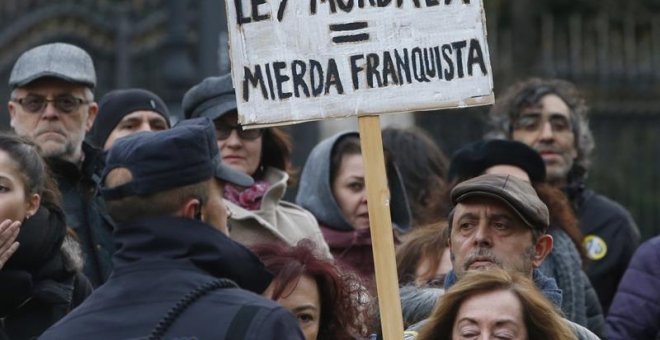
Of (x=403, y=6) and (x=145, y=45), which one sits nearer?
(x=403, y=6)

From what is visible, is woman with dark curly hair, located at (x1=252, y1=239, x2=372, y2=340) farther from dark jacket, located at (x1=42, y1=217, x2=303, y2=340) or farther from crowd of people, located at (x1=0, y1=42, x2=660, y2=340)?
dark jacket, located at (x1=42, y1=217, x2=303, y2=340)

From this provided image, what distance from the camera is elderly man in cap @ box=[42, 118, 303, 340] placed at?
5355 mm

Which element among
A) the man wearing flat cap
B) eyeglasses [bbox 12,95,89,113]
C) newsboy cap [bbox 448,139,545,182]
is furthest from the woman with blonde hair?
eyeglasses [bbox 12,95,89,113]

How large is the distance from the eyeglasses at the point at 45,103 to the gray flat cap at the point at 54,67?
6 cm

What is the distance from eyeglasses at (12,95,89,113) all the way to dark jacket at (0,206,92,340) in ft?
3.94

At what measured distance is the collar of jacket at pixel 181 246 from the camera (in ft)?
18.0

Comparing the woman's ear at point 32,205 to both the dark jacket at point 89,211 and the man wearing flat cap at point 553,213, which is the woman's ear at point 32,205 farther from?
the man wearing flat cap at point 553,213

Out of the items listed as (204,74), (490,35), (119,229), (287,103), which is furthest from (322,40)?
(490,35)

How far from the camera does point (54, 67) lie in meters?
8.16

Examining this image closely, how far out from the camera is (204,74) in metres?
13.0

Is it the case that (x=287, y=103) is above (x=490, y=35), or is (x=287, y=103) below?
above

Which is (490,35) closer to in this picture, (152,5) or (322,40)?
(152,5)

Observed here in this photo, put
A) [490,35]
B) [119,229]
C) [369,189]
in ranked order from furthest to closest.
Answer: [490,35] < [369,189] < [119,229]

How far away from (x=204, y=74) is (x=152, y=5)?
8.19 feet
